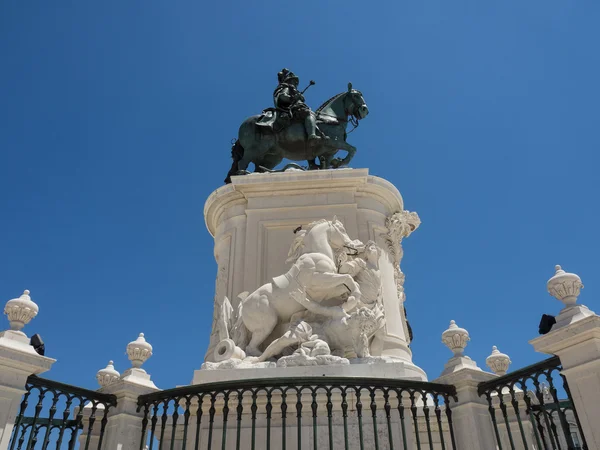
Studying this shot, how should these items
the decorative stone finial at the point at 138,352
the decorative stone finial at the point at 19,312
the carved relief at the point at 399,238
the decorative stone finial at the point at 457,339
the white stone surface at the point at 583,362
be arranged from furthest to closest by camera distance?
the carved relief at the point at 399,238, the decorative stone finial at the point at 138,352, the decorative stone finial at the point at 457,339, the decorative stone finial at the point at 19,312, the white stone surface at the point at 583,362

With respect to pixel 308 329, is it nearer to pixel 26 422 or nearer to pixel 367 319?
pixel 367 319

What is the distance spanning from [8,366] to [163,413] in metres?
1.83

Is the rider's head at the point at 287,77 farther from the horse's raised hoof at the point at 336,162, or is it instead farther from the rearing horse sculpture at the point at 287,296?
the rearing horse sculpture at the point at 287,296

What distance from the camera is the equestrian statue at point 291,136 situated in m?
13.2

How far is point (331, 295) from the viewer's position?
859 cm

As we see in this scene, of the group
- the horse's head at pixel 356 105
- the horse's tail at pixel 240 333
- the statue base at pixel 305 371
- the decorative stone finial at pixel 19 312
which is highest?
the horse's head at pixel 356 105

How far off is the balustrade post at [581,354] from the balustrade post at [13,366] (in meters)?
5.51

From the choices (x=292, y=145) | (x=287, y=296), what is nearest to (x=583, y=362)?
(x=287, y=296)

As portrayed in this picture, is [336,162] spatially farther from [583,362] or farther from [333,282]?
[583,362]

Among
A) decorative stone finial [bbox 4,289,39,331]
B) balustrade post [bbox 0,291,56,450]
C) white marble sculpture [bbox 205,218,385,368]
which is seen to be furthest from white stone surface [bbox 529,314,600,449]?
decorative stone finial [bbox 4,289,39,331]

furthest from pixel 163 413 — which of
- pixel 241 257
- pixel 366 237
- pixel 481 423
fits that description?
pixel 366 237

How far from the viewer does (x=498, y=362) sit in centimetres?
1026

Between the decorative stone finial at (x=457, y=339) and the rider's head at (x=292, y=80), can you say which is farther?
the rider's head at (x=292, y=80)

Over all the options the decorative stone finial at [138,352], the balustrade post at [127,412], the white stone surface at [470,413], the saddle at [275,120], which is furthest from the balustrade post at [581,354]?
the saddle at [275,120]
